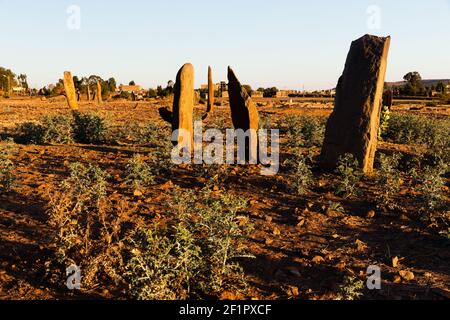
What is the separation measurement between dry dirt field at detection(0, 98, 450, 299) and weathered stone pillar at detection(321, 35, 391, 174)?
64 cm

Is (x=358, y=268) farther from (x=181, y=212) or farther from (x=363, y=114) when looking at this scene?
(x=363, y=114)

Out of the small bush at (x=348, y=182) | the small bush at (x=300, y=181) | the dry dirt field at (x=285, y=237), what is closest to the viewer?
the dry dirt field at (x=285, y=237)

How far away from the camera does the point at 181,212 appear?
539cm

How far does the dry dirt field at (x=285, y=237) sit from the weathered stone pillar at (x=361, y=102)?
25.1 inches

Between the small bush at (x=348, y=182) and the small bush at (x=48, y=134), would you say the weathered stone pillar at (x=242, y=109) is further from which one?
the small bush at (x=48, y=134)

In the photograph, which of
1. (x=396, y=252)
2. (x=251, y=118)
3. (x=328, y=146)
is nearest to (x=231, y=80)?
(x=251, y=118)

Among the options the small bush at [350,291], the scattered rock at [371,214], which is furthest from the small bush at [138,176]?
the small bush at [350,291]

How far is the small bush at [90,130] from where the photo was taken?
12.8 meters

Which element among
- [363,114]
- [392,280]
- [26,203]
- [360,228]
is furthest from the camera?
[363,114]

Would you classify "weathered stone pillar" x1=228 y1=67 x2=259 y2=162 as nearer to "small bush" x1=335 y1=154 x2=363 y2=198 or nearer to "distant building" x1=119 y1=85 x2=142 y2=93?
"small bush" x1=335 y1=154 x2=363 y2=198

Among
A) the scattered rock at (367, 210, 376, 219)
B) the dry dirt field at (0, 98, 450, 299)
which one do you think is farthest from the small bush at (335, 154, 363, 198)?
the scattered rock at (367, 210, 376, 219)

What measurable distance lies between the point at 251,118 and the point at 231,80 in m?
1.11

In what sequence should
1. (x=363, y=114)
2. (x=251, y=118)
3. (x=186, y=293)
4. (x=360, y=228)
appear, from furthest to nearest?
(x=251, y=118), (x=363, y=114), (x=360, y=228), (x=186, y=293)

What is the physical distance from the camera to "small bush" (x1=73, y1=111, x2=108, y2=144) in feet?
42.0
